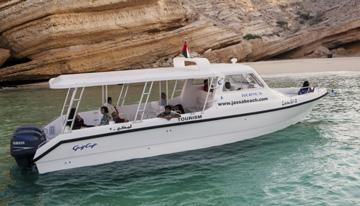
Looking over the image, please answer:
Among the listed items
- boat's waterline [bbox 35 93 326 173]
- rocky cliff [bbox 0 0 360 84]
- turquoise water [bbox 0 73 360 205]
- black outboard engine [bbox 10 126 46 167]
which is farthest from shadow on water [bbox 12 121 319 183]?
rocky cliff [bbox 0 0 360 84]

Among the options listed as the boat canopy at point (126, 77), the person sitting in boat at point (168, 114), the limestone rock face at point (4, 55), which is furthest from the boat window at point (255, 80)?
the limestone rock face at point (4, 55)

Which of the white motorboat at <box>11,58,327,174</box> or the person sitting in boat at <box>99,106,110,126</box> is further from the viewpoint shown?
the person sitting in boat at <box>99,106,110,126</box>

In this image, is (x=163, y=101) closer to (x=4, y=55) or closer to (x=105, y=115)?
(x=105, y=115)

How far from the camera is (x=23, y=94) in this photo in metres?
21.8

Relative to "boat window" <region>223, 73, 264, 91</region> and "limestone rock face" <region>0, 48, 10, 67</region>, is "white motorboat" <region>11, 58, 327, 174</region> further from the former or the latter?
"limestone rock face" <region>0, 48, 10, 67</region>

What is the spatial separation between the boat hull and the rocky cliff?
17.8 meters

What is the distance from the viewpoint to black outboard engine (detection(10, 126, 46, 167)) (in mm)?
7684

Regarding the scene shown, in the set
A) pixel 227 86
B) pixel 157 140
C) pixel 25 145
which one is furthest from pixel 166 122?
pixel 25 145

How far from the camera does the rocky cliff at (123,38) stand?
23.9 metres

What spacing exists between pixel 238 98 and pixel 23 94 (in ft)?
55.2

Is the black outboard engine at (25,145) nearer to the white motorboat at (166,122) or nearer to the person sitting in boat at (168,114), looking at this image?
the white motorboat at (166,122)

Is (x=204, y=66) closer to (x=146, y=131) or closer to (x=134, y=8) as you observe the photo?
(x=146, y=131)

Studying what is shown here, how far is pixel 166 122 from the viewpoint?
8.60m

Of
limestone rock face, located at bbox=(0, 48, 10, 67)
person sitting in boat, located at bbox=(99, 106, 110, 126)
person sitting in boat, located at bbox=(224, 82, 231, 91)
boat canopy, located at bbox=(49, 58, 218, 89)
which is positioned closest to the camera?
boat canopy, located at bbox=(49, 58, 218, 89)
